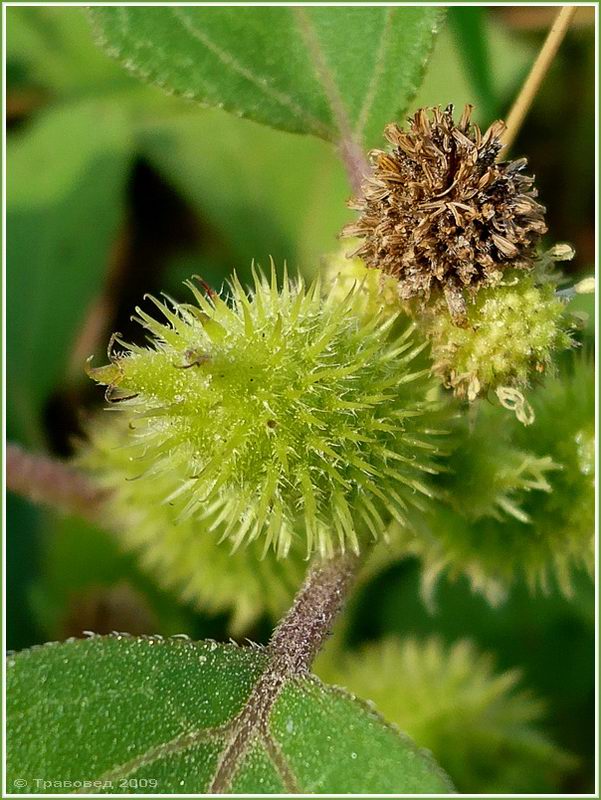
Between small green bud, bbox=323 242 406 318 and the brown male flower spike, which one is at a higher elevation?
the brown male flower spike

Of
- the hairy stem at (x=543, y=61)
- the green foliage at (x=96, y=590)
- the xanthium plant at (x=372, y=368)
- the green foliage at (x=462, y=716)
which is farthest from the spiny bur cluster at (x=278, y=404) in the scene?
the green foliage at (x=96, y=590)

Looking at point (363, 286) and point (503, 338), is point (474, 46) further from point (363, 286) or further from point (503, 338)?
point (503, 338)

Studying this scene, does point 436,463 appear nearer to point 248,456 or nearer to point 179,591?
point 248,456

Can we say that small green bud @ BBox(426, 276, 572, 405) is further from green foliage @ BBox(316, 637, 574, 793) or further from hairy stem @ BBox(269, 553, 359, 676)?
green foliage @ BBox(316, 637, 574, 793)

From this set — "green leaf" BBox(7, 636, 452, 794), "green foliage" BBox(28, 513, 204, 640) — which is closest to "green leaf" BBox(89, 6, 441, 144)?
"green leaf" BBox(7, 636, 452, 794)

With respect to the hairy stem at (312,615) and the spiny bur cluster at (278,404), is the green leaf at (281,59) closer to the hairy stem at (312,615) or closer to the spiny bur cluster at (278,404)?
the spiny bur cluster at (278,404)

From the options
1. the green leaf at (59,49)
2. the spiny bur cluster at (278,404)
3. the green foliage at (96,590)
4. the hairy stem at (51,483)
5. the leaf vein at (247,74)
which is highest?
the green leaf at (59,49)
